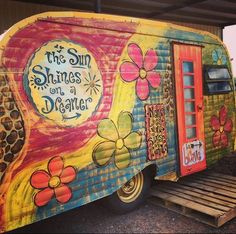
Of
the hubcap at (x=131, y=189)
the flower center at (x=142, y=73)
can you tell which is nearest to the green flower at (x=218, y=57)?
the flower center at (x=142, y=73)

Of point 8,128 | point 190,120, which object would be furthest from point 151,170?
point 8,128

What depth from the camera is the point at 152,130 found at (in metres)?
5.59

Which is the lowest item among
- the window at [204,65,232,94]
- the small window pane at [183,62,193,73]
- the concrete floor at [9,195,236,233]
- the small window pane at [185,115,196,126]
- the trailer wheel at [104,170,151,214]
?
the concrete floor at [9,195,236,233]

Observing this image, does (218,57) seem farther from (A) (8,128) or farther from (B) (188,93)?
(A) (8,128)

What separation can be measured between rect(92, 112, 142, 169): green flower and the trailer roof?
5.70 meters

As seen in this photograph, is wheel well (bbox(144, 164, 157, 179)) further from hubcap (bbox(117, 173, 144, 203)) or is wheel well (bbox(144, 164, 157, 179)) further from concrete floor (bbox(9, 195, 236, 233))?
concrete floor (bbox(9, 195, 236, 233))

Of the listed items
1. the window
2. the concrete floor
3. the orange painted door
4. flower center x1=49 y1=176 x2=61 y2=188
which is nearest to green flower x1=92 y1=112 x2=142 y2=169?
flower center x1=49 y1=176 x2=61 y2=188

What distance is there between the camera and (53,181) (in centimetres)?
437

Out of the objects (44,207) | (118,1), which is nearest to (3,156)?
(44,207)

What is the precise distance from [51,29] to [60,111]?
1.02 m

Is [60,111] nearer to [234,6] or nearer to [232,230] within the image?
[232,230]

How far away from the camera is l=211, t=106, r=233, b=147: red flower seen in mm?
6887

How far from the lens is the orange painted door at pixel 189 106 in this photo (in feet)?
19.8

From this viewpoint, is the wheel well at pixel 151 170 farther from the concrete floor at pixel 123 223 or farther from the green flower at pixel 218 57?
the green flower at pixel 218 57
